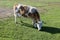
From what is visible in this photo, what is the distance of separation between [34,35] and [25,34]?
0.58m

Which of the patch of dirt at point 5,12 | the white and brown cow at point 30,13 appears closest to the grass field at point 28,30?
the white and brown cow at point 30,13

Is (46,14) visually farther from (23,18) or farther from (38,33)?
(38,33)

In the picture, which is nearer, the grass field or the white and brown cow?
the grass field

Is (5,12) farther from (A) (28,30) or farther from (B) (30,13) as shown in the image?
(A) (28,30)

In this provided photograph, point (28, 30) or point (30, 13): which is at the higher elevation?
point (30, 13)

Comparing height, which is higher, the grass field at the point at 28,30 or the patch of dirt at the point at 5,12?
the patch of dirt at the point at 5,12

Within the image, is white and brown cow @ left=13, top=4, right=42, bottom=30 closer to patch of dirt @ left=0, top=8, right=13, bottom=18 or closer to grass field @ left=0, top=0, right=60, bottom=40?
grass field @ left=0, top=0, right=60, bottom=40

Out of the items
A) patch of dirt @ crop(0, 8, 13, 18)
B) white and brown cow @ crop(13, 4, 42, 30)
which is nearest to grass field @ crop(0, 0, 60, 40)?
white and brown cow @ crop(13, 4, 42, 30)

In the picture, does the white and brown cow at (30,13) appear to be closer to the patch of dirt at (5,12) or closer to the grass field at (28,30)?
the grass field at (28,30)

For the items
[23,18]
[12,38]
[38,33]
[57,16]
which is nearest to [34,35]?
[38,33]

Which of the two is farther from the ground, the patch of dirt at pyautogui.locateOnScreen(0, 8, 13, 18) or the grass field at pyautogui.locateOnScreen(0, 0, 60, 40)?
the patch of dirt at pyautogui.locateOnScreen(0, 8, 13, 18)

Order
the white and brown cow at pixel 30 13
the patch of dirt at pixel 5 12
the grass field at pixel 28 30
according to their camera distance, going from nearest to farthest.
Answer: the grass field at pixel 28 30, the white and brown cow at pixel 30 13, the patch of dirt at pixel 5 12

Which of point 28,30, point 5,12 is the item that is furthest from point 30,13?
point 5,12

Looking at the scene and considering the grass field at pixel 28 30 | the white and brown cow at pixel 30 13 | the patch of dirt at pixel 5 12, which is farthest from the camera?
the patch of dirt at pixel 5 12
